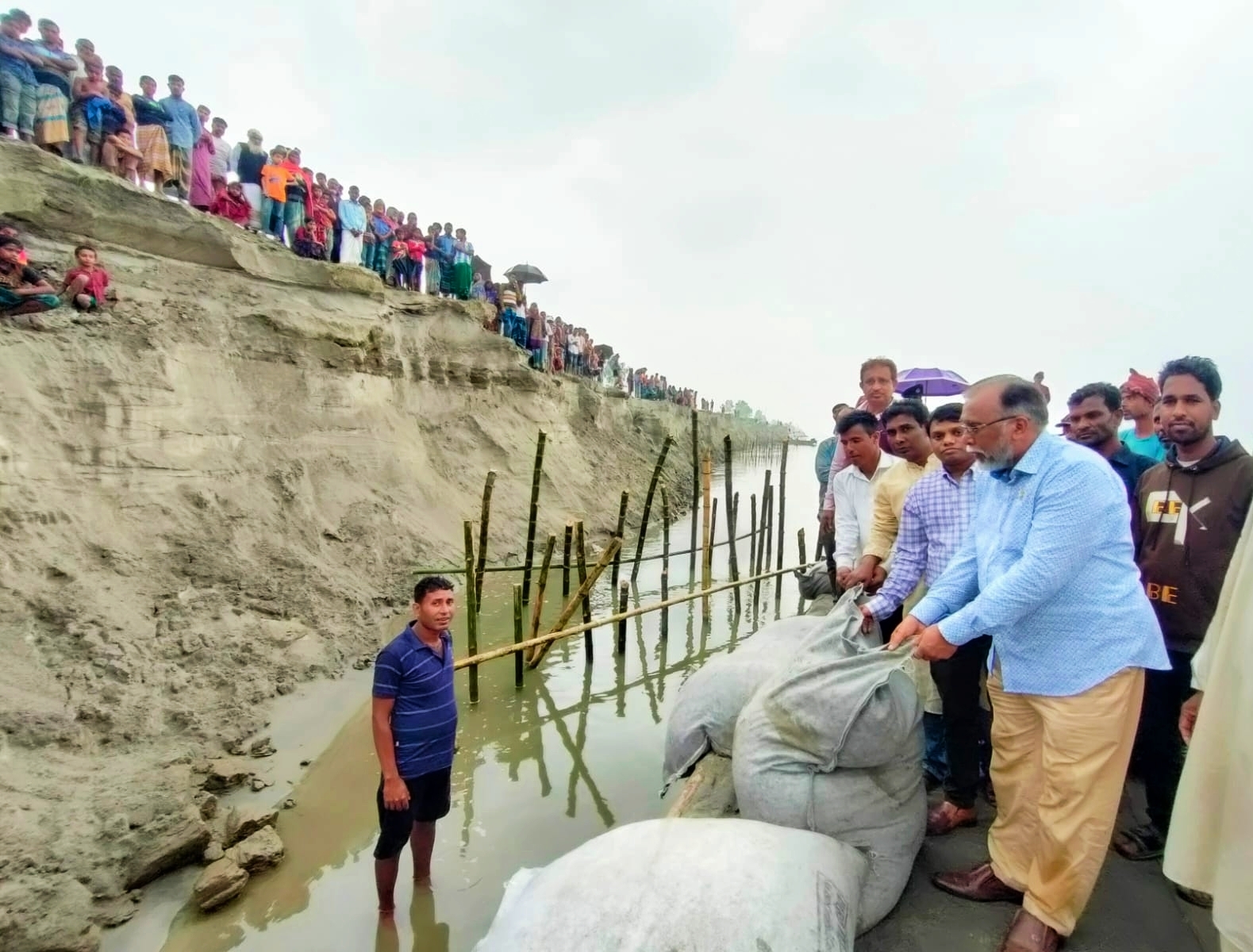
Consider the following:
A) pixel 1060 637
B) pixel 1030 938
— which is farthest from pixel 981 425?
pixel 1030 938

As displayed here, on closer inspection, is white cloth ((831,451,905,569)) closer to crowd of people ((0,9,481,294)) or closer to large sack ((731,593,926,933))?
large sack ((731,593,926,933))

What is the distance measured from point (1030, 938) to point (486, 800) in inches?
130

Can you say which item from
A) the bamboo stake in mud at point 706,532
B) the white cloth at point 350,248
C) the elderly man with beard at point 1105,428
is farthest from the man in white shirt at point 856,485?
the white cloth at point 350,248

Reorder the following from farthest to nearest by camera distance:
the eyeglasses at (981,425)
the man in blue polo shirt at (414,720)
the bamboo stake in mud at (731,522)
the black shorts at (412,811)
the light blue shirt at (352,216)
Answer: the light blue shirt at (352,216) < the bamboo stake in mud at (731,522) < the black shorts at (412,811) < the man in blue polo shirt at (414,720) < the eyeglasses at (981,425)

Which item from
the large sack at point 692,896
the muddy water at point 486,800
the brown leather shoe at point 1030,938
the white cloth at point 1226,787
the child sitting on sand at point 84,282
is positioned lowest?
the muddy water at point 486,800

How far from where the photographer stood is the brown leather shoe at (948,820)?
269 centimetres

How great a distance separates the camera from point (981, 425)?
2.13 m

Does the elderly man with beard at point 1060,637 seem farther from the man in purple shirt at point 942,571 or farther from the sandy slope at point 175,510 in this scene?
the sandy slope at point 175,510

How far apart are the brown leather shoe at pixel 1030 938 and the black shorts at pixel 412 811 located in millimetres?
2165

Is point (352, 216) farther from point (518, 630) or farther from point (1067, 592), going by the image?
point (1067, 592)

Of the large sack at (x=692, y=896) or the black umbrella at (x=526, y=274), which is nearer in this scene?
the large sack at (x=692, y=896)

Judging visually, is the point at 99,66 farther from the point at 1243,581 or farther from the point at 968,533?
the point at 1243,581

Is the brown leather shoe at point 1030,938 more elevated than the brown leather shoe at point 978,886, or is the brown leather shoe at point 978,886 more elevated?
the brown leather shoe at point 1030,938

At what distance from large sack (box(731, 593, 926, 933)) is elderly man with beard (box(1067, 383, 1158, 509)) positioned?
149cm
